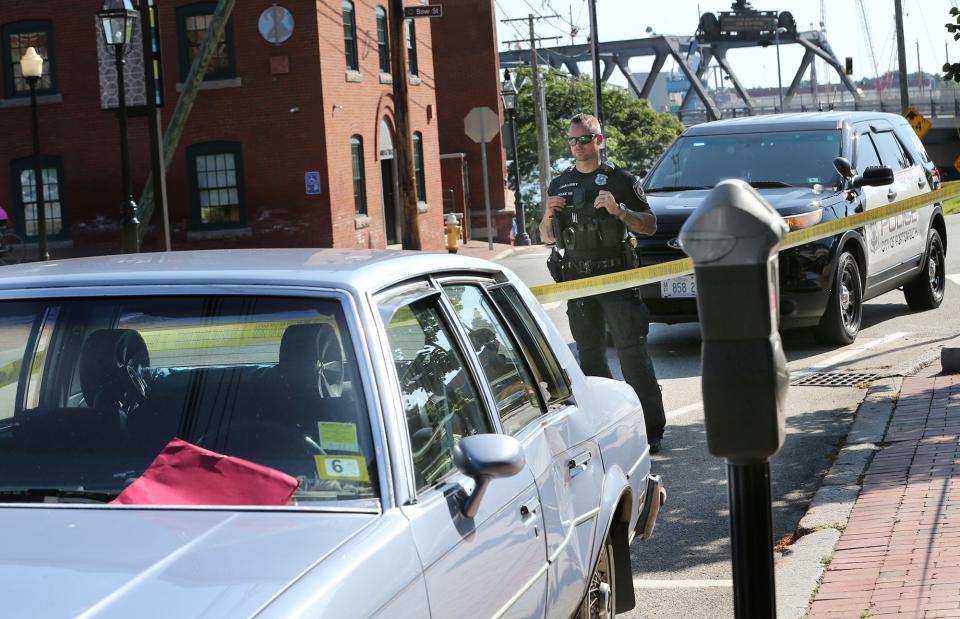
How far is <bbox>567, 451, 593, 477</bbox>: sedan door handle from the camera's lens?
13.8 feet

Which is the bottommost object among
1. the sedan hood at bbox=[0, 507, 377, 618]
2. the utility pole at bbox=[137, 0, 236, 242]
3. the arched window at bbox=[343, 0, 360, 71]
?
the sedan hood at bbox=[0, 507, 377, 618]

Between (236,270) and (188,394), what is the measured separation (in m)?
0.36

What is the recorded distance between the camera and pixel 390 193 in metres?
36.6

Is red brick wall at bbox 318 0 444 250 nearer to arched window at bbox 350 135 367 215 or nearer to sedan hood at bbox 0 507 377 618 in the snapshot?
arched window at bbox 350 135 367 215

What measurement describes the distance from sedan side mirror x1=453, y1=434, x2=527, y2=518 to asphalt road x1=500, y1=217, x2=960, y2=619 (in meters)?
2.37

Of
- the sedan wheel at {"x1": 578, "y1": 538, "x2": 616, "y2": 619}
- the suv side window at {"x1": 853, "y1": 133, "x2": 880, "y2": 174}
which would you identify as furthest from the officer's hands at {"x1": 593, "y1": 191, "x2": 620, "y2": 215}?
the suv side window at {"x1": 853, "y1": 133, "x2": 880, "y2": 174}

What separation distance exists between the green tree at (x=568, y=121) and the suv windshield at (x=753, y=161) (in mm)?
51824

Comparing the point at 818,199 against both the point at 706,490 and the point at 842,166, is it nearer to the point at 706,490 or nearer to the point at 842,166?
the point at 842,166

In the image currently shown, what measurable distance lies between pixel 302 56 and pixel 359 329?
27455mm

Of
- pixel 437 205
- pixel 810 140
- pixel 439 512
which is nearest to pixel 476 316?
pixel 439 512

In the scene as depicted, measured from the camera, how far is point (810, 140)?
497 inches

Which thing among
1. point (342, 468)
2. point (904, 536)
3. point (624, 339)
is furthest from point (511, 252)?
point (342, 468)

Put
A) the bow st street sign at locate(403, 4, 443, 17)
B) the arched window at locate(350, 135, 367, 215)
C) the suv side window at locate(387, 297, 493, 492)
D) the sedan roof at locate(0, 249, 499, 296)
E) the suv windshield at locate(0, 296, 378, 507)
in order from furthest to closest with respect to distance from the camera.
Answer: the arched window at locate(350, 135, 367, 215)
the bow st street sign at locate(403, 4, 443, 17)
the sedan roof at locate(0, 249, 499, 296)
the suv side window at locate(387, 297, 493, 492)
the suv windshield at locate(0, 296, 378, 507)

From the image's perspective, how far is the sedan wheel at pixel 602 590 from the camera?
14.6ft
